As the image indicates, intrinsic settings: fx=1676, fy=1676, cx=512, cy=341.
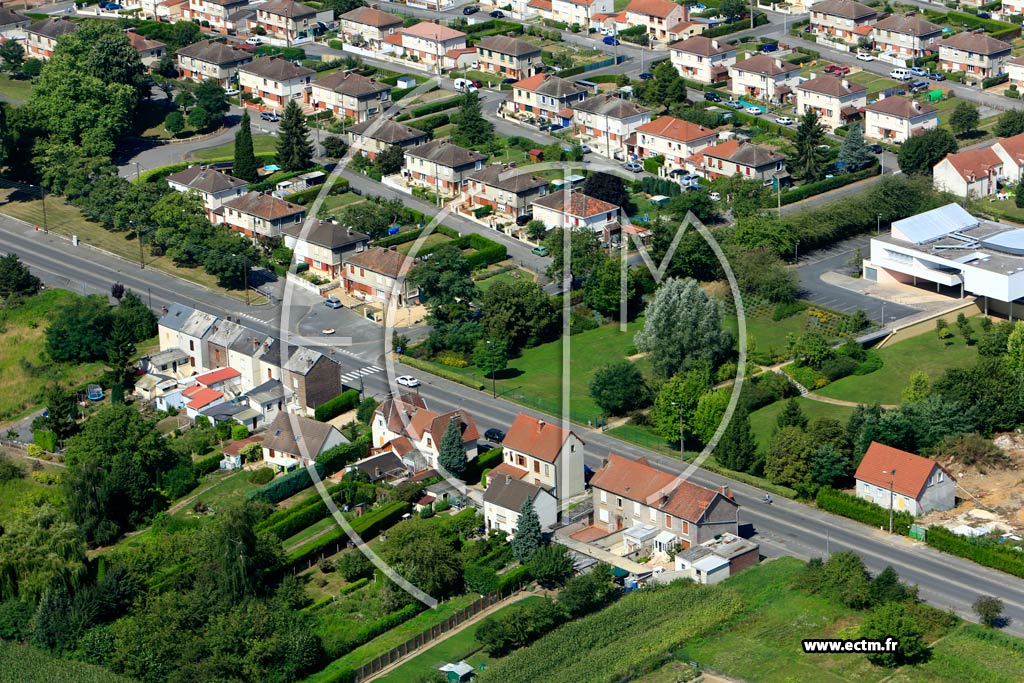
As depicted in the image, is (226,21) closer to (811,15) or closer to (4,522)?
(811,15)

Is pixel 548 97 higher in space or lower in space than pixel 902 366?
higher

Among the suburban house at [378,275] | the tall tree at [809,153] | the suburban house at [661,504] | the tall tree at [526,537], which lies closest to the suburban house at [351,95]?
the suburban house at [378,275]

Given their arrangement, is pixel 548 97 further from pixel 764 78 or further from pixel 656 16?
pixel 656 16

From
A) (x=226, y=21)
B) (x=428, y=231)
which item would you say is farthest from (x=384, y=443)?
(x=226, y=21)

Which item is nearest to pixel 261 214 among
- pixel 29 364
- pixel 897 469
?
pixel 29 364

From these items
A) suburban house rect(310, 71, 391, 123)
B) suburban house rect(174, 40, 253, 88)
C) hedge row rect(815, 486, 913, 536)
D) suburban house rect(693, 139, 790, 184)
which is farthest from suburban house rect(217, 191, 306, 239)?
hedge row rect(815, 486, 913, 536)

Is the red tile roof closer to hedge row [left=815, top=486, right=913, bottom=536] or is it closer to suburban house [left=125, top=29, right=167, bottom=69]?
hedge row [left=815, top=486, right=913, bottom=536]

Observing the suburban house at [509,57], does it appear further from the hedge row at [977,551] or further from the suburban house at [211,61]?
the hedge row at [977,551]
